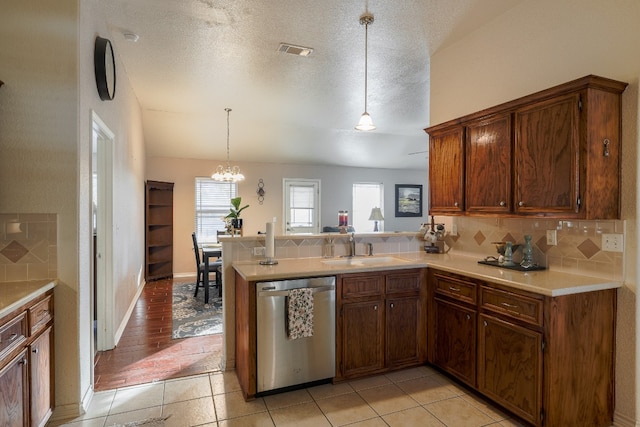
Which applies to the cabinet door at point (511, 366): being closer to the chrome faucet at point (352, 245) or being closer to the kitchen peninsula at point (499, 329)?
the kitchen peninsula at point (499, 329)

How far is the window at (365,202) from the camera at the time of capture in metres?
8.58

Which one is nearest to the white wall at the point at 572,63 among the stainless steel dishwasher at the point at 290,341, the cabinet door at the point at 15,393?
the stainless steel dishwasher at the point at 290,341

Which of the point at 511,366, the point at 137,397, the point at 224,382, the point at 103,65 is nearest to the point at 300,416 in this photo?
the point at 224,382

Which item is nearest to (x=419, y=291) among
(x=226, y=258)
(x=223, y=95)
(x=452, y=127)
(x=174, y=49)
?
(x=452, y=127)

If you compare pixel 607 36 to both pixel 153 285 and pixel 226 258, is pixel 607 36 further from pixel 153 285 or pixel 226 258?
pixel 153 285

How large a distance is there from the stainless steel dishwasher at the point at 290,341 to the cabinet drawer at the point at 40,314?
1.21 m

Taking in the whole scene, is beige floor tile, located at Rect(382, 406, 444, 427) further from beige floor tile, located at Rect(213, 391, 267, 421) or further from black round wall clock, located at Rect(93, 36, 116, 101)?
black round wall clock, located at Rect(93, 36, 116, 101)

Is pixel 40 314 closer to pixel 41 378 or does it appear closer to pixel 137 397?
pixel 41 378

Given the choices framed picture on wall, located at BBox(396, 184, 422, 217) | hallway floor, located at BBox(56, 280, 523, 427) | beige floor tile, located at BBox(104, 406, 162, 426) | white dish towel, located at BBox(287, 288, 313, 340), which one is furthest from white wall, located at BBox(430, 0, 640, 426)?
framed picture on wall, located at BBox(396, 184, 422, 217)

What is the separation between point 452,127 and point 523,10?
3.11 feet

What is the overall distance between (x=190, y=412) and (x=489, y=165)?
2.72 m

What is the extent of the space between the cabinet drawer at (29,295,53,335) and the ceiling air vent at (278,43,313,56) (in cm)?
263

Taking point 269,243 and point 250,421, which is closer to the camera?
point 250,421

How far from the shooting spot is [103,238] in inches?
129
